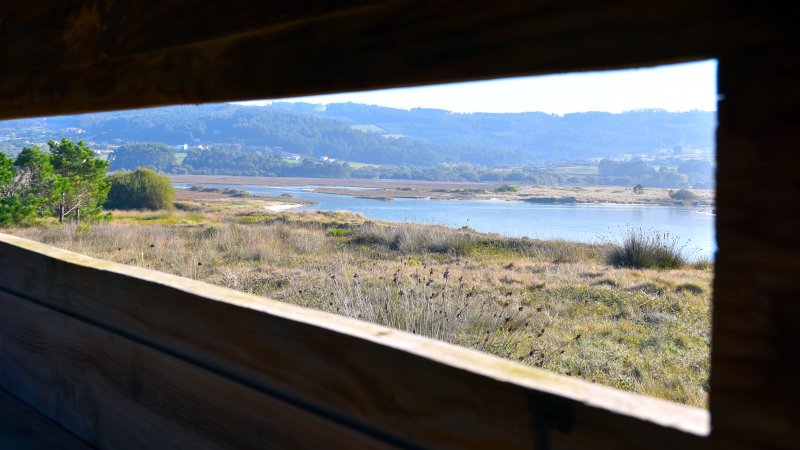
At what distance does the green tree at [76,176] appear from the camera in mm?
14367

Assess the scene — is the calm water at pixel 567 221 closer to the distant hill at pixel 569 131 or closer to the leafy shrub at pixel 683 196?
the leafy shrub at pixel 683 196

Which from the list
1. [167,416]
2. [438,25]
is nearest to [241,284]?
[167,416]

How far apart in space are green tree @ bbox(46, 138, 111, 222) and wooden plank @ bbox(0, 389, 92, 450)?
15210 mm

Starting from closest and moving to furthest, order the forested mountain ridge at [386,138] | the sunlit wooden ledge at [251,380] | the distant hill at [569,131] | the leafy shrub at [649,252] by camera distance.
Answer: the sunlit wooden ledge at [251,380]
the leafy shrub at [649,252]
the distant hill at [569,131]
the forested mountain ridge at [386,138]

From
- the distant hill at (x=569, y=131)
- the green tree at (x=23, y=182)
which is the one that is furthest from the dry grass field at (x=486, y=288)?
the distant hill at (x=569, y=131)

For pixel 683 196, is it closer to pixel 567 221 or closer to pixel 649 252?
pixel 567 221

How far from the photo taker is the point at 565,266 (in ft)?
27.1

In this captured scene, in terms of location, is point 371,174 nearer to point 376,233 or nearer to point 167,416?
point 376,233

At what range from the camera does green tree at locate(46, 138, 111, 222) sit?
14.4 metres

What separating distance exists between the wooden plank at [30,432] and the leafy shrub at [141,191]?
31.2 metres

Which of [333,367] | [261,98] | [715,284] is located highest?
[261,98]

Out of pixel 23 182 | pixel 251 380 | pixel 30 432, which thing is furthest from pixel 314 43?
pixel 23 182

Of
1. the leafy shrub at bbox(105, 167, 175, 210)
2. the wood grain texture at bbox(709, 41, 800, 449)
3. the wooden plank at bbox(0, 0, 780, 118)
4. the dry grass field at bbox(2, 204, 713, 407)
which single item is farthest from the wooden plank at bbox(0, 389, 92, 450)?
the leafy shrub at bbox(105, 167, 175, 210)

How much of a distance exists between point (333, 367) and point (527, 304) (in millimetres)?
4973
